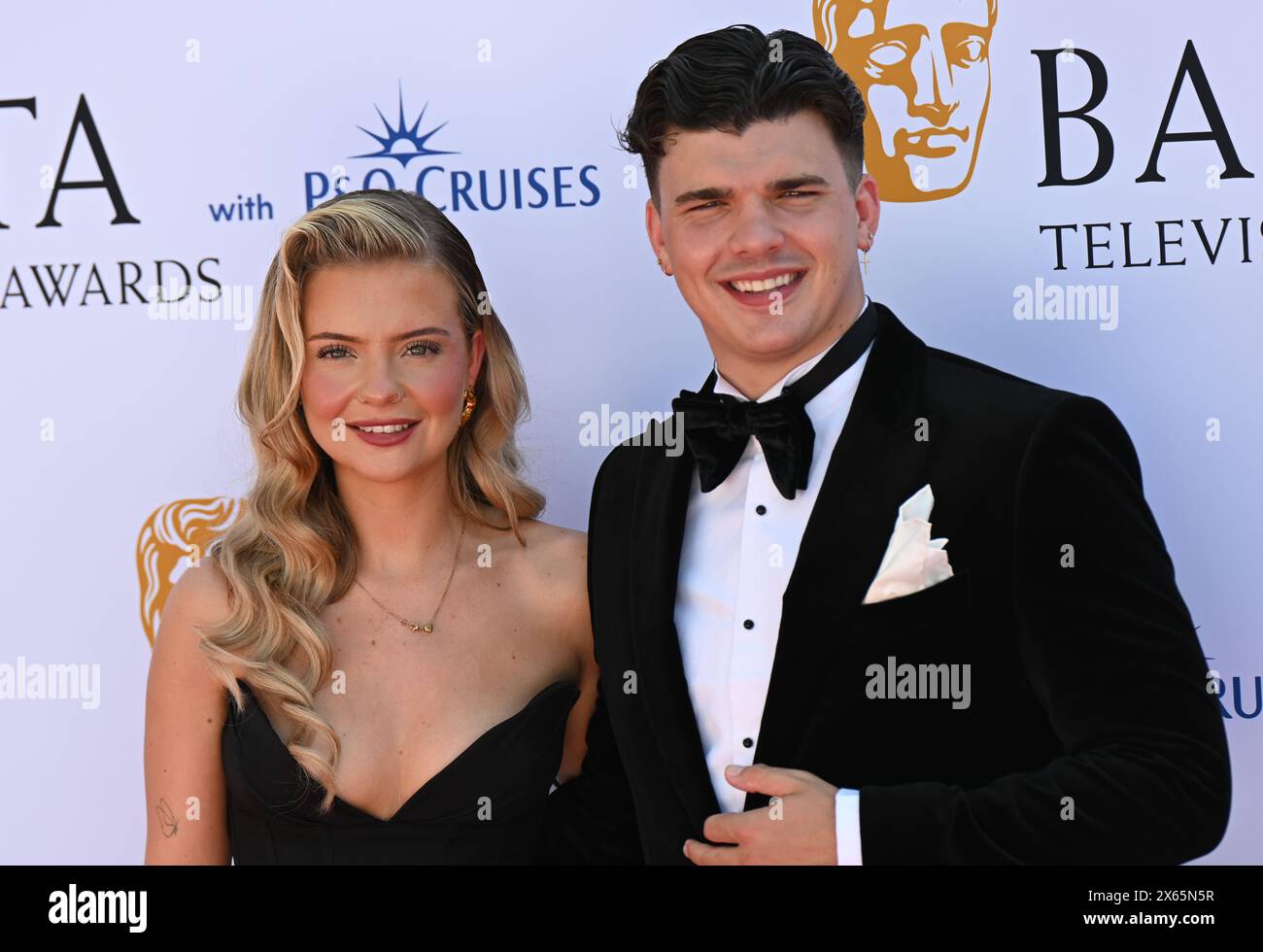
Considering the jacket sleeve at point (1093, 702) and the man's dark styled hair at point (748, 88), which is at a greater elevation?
the man's dark styled hair at point (748, 88)

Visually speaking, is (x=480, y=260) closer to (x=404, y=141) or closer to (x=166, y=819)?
(x=404, y=141)

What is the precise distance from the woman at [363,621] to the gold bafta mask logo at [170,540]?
1.42 ft

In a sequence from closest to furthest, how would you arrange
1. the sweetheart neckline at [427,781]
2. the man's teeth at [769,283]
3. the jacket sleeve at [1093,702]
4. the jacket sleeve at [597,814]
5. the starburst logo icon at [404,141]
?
the jacket sleeve at [1093,702]
the man's teeth at [769,283]
the sweetheart neckline at [427,781]
the jacket sleeve at [597,814]
the starburst logo icon at [404,141]

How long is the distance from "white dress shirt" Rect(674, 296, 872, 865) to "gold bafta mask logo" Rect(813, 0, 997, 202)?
66cm

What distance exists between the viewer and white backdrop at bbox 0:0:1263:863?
9.06 feet

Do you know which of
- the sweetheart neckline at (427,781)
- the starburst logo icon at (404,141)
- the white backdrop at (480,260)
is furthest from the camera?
the starburst logo icon at (404,141)

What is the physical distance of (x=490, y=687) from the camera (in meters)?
2.56

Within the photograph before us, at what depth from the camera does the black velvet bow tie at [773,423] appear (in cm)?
219

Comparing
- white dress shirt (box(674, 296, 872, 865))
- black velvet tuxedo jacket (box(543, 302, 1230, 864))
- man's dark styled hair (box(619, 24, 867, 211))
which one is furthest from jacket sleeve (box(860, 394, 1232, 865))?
man's dark styled hair (box(619, 24, 867, 211))

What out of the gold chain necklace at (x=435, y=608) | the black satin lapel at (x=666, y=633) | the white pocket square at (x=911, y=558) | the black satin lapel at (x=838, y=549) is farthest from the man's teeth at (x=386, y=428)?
the white pocket square at (x=911, y=558)

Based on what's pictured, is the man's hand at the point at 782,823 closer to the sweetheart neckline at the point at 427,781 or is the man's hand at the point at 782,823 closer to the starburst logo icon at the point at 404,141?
the sweetheart neckline at the point at 427,781

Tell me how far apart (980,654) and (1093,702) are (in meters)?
0.18

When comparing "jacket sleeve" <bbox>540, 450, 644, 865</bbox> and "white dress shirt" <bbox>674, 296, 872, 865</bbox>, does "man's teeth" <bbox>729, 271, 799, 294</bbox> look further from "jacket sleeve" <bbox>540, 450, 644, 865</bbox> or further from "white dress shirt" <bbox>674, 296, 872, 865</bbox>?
"jacket sleeve" <bbox>540, 450, 644, 865</bbox>
